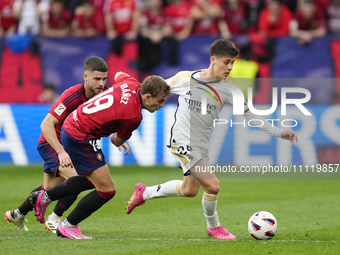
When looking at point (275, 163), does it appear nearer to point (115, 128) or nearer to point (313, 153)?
point (313, 153)

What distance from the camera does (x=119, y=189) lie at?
10.3 metres

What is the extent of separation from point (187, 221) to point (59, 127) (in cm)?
219

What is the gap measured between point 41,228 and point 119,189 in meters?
3.50

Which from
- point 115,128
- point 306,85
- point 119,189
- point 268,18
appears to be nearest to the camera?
point 115,128

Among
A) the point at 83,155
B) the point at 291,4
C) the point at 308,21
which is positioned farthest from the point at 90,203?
the point at 291,4

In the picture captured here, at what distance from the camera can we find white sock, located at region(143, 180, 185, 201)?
6359mm

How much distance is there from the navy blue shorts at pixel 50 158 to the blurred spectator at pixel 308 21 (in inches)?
341

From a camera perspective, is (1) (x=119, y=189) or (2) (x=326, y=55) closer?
(1) (x=119, y=189)

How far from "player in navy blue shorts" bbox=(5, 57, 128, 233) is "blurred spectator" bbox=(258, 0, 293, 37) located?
8.70 m

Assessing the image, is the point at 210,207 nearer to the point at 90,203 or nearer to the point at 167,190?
the point at 167,190

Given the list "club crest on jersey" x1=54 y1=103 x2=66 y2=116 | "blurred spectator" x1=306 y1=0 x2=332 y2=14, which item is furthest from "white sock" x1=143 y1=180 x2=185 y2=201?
"blurred spectator" x1=306 y1=0 x2=332 y2=14

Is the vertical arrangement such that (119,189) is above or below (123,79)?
below

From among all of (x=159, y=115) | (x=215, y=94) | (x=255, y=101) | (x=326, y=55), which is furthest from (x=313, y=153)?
(x=215, y=94)

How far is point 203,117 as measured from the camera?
20.3 feet
